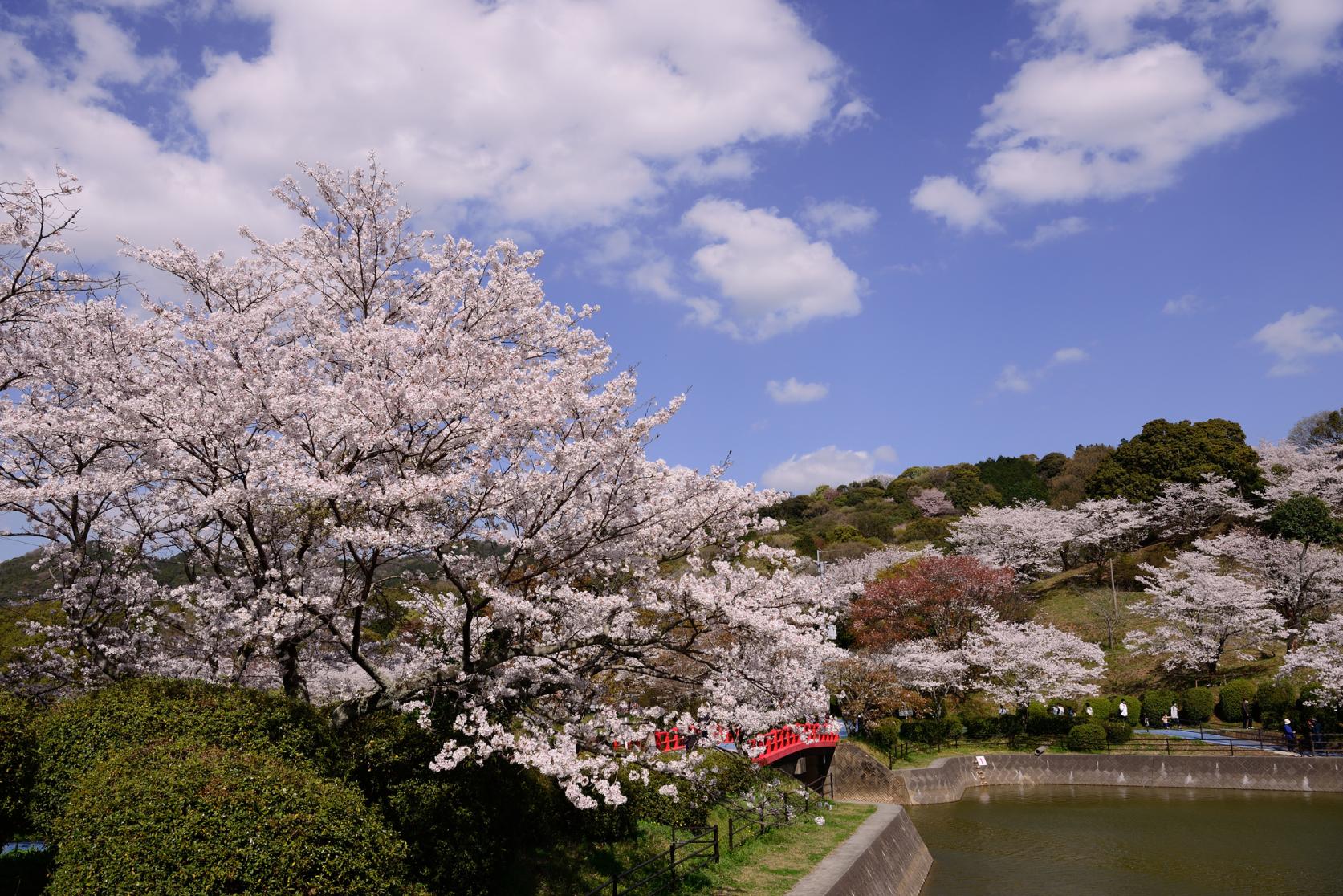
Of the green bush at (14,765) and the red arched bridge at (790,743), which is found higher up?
the green bush at (14,765)

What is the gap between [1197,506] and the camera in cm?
4822

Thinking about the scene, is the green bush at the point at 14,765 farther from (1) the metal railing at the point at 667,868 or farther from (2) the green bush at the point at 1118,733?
(2) the green bush at the point at 1118,733

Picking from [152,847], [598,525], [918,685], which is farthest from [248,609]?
[918,685]

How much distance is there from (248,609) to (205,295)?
236 inches

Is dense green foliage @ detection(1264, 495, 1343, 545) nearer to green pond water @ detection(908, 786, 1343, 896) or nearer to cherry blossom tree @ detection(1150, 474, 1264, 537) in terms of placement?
cherry blossom tree @ detection(1150, 474, 1264, 537)

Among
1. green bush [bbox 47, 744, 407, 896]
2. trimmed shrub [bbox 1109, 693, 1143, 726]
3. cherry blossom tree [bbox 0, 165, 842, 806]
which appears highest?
cherry blossom tree [bbox 0, 165, 842, 806]

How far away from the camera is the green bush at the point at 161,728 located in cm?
798

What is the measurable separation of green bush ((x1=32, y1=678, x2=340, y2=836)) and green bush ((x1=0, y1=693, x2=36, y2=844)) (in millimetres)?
348

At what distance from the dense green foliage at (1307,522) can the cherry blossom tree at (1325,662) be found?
726cm

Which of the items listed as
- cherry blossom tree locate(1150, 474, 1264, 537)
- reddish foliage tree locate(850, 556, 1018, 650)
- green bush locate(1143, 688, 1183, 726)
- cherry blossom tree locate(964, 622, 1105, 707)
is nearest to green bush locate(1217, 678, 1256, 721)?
green bush locate(1143, 688, 1183, 726)

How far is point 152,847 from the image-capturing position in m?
6.18

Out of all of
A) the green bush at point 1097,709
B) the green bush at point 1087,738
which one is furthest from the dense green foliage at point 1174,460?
the green bush at point 1087,738

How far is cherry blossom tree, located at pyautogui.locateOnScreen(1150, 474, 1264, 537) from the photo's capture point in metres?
46.6

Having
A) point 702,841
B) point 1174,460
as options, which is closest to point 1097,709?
point 1174,460
